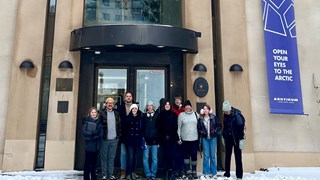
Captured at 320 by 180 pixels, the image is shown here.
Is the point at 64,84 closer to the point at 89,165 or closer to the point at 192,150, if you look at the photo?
the point at 89,165

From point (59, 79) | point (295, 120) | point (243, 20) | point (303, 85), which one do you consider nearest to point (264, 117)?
point (295, 120)

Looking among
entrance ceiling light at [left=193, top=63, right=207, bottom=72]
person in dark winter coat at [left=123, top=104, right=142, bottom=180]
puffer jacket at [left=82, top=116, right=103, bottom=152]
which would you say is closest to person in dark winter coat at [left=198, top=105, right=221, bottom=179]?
person in dark winter coat at [left=123, top=104, right=142, bottom=180]

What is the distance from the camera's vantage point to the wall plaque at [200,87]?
10352mm

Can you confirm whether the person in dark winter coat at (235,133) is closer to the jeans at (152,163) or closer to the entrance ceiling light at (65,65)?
the jeans at (152,163)

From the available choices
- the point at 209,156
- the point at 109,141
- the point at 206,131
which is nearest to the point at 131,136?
the point at 109,141

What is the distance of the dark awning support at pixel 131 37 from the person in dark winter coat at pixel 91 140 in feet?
8.87

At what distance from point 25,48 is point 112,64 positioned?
2.84 meters

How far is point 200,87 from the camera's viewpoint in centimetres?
1038

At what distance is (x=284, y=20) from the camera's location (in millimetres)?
11492

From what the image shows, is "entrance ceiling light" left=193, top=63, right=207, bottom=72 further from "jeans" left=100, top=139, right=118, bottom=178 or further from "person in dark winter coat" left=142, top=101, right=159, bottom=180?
"jeans" left=100, top=139, right=118, bottom=178

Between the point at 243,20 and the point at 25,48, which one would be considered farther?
the point at 243,20

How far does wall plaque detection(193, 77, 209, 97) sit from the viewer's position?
10352 millimetres

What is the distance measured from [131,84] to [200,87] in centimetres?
233

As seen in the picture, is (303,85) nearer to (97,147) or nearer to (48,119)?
(97,147)
